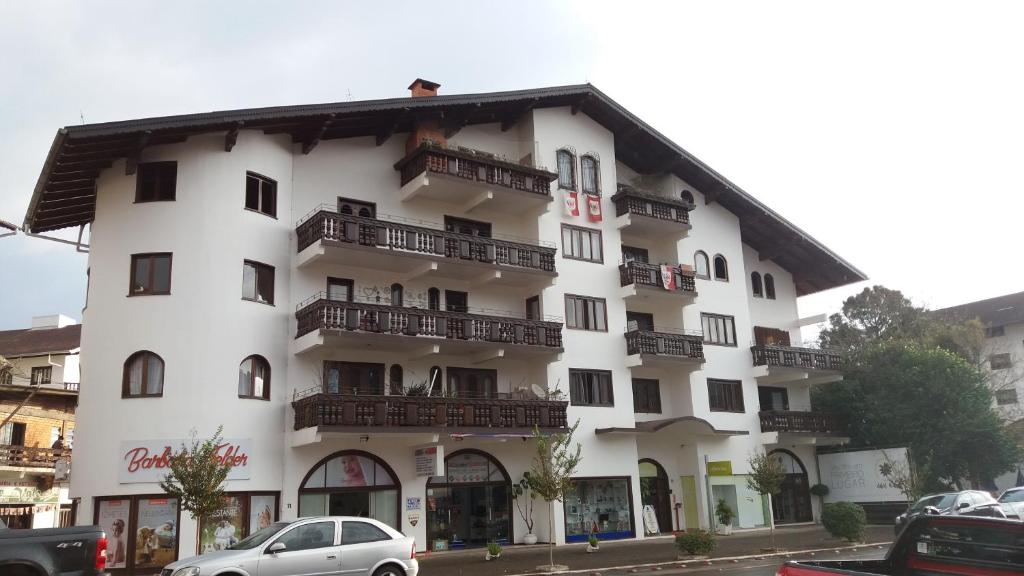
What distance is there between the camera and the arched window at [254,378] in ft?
87.0

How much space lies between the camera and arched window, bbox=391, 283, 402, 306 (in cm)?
3045

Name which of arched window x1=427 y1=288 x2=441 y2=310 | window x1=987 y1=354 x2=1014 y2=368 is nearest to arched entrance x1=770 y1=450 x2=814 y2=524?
arched window x1=427 y1=288 x2=441 y2=310

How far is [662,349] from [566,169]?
8840mm

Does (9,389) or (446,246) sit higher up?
(446,246)

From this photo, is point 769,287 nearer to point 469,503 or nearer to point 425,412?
point 469,503

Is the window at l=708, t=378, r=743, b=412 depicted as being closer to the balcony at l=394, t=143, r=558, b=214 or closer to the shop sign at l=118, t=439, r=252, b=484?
the balcony at l=394, t=143, r=558, b=214

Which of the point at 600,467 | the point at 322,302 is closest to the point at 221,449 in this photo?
the point at 322,302

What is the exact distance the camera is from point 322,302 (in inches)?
1053

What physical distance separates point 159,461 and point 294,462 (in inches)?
163

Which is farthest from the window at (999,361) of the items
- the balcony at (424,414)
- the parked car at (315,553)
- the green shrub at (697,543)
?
the parked car at (315,553)

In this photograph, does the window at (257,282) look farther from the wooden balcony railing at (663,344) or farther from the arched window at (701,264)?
the arched window at (701,264)

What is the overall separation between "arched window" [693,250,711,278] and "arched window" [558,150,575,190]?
26.1 ft

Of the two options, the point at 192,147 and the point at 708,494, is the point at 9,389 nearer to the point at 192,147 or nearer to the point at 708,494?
the point at 192,147

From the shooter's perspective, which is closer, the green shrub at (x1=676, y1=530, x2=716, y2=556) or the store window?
the green shrub at (x1=676, y1=530, x2=716, y2=556)
